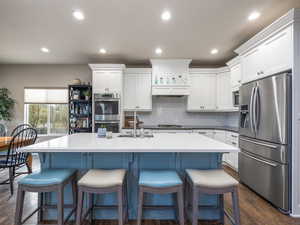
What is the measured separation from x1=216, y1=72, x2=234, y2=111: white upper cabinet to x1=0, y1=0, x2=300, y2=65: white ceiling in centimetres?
55

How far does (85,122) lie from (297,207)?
4.37 m

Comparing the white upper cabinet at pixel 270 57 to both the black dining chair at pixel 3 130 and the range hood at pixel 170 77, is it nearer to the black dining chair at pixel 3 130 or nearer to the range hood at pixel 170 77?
the range hood at pixel 170 77

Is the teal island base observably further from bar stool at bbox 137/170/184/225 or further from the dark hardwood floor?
bar stool at bbox 137/170/184/225

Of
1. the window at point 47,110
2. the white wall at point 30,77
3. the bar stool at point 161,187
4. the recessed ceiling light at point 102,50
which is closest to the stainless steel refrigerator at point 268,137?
the bar stool at point 161,187

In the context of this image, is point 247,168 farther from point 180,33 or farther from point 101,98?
point 101,98

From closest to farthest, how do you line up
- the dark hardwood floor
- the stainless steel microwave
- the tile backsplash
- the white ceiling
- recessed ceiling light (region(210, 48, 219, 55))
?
the dark hardwood floor < the white ceiling < recessed ceiling light (region(210, 48, 219, 55)) < the stainless steel microwave < the tile backsplash

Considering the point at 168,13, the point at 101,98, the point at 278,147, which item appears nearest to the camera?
the point at 278,147

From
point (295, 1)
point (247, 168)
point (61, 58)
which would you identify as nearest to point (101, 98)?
point (61, 58)

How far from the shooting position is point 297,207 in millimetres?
2131

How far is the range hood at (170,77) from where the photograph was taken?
14.8ft

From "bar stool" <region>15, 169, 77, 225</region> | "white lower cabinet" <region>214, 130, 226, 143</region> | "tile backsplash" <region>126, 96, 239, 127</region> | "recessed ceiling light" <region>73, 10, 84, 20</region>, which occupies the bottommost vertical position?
"bar stool" <region>15, 169, 77, 225</region>

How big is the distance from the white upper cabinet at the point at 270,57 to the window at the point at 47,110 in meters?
4.78

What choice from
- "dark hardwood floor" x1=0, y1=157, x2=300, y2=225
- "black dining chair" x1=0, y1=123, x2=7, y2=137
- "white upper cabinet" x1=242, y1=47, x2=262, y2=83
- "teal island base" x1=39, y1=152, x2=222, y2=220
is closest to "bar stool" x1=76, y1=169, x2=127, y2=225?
"teal island base" x1=39, y1=152, x2=222, y2=220

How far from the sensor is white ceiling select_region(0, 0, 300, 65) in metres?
2.41
